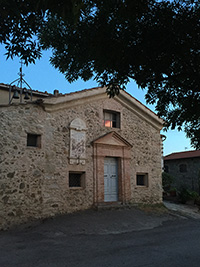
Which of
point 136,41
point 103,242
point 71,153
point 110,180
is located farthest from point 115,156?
point 136,41

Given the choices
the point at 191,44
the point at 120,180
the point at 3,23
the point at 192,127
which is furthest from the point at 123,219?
Answer: the point at 3,23

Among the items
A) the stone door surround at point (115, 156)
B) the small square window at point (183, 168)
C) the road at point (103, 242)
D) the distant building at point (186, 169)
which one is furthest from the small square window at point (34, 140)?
the small square window at point (183, 168)

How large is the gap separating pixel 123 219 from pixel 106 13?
27.0 feet

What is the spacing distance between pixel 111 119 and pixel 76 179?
353 centimetres

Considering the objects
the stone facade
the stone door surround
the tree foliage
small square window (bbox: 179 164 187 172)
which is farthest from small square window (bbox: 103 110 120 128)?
small square window (bbox: 179 164 187 172)

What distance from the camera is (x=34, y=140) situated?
10.2 metres

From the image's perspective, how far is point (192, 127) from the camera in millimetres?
5777

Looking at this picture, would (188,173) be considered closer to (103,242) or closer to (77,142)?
(77,142)

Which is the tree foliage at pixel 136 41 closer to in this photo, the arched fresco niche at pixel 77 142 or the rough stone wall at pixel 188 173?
the arched fresco niche at pixel 77 142

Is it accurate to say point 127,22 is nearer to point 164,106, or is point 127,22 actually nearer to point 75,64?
point 75,64

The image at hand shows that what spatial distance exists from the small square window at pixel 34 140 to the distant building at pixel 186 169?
15.1m

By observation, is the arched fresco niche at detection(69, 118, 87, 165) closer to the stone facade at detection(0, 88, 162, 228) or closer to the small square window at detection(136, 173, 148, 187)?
the stone facade at detection(0, 88, 162, 228)

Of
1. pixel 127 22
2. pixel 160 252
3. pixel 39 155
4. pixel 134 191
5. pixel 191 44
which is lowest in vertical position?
pixel 160 252

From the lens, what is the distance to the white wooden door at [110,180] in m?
12.0
